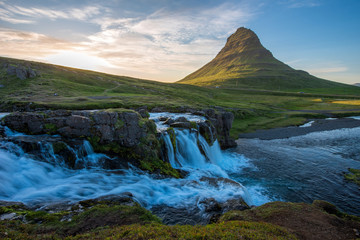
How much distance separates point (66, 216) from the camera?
10789mm

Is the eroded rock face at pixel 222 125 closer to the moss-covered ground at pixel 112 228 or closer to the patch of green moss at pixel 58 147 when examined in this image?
the patch of green moss at pixel 58 147

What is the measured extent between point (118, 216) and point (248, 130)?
58.1 metres

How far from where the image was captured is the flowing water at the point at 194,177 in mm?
15266

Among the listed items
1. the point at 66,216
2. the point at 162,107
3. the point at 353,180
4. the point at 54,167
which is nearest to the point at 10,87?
the point at 162,107

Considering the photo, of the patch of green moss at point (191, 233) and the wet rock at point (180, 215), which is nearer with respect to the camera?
the patch of green moss at point (191, 233)

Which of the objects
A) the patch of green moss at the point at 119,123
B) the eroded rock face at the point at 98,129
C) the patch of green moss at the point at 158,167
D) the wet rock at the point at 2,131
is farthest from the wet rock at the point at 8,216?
the wet rock at the point at 2,131

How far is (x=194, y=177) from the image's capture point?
23.9 meters

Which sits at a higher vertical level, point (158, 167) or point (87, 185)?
point (87, 185)

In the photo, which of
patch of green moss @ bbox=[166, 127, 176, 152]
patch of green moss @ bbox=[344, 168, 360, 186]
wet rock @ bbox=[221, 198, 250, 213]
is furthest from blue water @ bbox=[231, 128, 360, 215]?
patch of green moss @ bbox=[166, 127, 176, 152]

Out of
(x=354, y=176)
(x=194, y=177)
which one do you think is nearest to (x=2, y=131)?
(x=194, y=177)

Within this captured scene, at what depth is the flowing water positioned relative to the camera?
15266 mm

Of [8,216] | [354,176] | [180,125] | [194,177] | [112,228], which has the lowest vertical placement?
[194,177]

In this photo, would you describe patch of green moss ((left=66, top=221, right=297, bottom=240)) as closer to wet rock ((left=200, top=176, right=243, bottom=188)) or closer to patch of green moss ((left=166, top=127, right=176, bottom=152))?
wet rock ((left=200, top=176, right=243, bottom=188))

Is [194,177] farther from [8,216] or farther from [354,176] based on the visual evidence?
[354,176]
